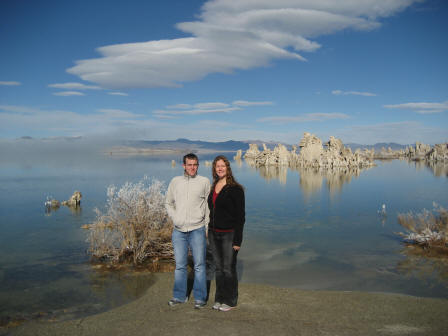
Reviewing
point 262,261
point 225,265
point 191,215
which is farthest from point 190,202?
point 262,261

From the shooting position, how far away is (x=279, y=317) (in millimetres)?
4898

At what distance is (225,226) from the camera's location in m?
4.96

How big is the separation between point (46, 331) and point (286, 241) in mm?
8947

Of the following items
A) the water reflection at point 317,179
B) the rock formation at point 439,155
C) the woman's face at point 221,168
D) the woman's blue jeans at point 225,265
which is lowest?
the water reflection at point 317,179

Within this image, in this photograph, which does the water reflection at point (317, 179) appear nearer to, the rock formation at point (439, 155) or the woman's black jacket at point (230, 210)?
the woman's black jacket at point (230, 210)

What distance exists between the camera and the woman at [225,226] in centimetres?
491

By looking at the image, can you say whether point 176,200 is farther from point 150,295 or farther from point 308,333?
point 308,333

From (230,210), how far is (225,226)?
9.5 inches

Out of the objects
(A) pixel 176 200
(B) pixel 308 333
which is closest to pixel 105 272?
(A) pixel 176 200

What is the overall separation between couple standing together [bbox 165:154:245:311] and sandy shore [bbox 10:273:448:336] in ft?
1.22

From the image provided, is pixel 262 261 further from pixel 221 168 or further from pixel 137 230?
pixel 221 168

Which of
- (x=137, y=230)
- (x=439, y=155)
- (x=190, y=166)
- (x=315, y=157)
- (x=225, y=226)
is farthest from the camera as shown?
(x=439, y=155)

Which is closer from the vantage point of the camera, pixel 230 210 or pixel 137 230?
pixel 230 210

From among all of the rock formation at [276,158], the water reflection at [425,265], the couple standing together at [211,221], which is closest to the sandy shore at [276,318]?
the couple standing together at [211,221]
